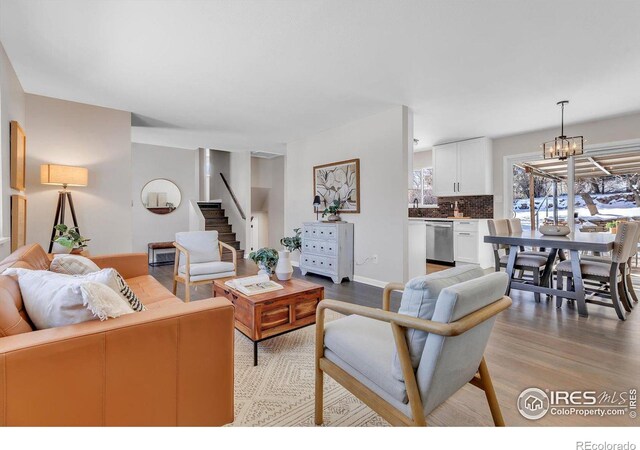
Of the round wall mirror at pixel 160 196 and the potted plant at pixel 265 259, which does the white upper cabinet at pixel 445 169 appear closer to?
the potted plant at pixel 265 259

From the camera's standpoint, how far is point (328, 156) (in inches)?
203

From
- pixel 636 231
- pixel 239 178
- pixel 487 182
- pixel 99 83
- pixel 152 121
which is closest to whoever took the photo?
pixel 636 231

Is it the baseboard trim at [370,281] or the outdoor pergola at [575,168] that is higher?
the outdoor pergola at [575,168]

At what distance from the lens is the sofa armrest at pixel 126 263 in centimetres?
279

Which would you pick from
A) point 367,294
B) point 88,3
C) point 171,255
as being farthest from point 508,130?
point 171,255

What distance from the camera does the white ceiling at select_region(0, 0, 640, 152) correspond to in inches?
83.0

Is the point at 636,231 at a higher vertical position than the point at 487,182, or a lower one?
lower

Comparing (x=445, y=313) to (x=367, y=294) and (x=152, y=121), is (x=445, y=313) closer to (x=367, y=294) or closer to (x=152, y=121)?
(x=367, y=294)

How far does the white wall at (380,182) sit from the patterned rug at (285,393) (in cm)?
218

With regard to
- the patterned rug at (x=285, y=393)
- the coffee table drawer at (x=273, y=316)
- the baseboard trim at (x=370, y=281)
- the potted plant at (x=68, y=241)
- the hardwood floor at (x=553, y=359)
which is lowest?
the patterned rug at (x=285, y=393)

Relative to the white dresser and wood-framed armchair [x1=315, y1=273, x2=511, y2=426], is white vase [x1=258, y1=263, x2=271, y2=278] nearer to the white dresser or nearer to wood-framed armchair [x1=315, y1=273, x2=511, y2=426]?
wood-framed armchair [x1=315, y1=273, x2=511, y2=426]

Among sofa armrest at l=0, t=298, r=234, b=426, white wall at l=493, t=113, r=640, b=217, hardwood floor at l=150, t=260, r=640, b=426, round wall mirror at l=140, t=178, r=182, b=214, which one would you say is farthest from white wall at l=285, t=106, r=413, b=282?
round wall mirror at l=140, t=178, r=182, b=214

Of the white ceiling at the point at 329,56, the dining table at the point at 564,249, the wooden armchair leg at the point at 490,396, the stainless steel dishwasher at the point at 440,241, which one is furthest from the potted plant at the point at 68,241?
the stainless steel dishwasher at the point at 440,241

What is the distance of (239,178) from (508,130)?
5670mm
